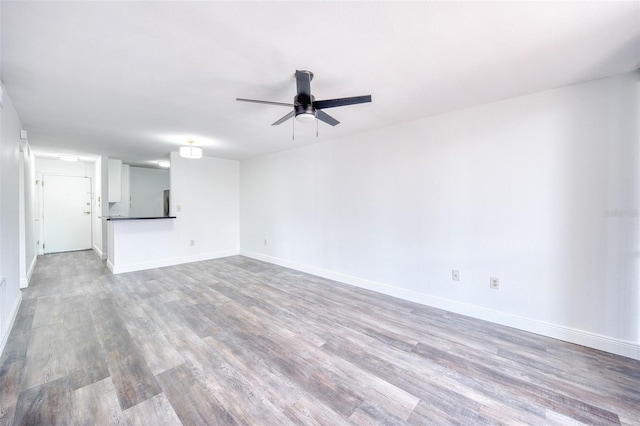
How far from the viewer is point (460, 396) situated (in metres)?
1.67

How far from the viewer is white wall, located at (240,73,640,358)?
2.13 meters

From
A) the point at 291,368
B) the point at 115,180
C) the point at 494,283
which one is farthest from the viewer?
the point at 115,180

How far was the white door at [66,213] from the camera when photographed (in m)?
6.10

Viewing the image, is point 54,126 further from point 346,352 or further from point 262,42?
point 346,352

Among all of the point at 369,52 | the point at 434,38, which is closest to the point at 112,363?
the point at 369,52

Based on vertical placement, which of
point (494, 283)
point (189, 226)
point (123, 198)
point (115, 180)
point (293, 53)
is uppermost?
point (293, 53)

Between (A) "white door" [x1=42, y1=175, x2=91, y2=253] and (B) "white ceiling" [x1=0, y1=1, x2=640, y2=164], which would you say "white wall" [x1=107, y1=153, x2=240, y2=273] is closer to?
(B) "white ceiling" [x1=0, y1=1, x2=640, y2=164]

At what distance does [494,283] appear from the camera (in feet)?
8.84

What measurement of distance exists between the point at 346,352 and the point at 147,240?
4544 millimetres

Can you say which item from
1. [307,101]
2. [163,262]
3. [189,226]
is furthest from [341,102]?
[163,262]

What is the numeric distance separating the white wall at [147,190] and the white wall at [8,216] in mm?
4480

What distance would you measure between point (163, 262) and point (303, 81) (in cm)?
473

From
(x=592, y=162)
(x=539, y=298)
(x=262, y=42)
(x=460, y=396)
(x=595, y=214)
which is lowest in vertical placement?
(x=460, y=396)

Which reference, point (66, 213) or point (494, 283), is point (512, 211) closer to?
point (494, 283)
